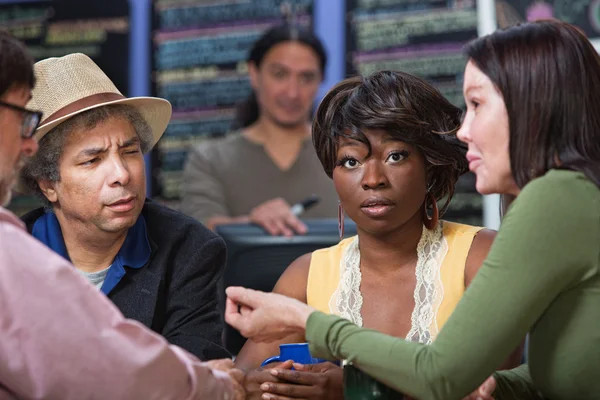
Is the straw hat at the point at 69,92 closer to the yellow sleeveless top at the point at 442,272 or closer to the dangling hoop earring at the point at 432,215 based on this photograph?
the yellow sleeveless top at the point at 442,272

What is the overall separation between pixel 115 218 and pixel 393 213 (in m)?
0.77

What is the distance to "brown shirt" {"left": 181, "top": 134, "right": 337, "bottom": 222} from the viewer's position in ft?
15.5

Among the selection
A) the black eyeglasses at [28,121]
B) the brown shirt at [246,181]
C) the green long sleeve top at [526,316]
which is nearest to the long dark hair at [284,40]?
the brown shirt at [246,181]

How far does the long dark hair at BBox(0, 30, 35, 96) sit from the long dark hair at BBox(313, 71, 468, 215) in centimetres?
84

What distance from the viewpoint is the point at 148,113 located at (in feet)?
8.48

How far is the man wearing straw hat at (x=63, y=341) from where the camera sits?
1516 millimetres

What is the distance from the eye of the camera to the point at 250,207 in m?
4.74

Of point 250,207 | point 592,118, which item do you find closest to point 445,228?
point 592,118

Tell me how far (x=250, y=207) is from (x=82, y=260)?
7.34 ft

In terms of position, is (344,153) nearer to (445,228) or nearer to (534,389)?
(445,228)

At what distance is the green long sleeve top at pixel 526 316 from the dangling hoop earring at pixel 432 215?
64 centimetres

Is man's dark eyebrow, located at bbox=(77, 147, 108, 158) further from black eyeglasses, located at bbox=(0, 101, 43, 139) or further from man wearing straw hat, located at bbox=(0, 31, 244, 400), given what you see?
man wearing straw hat, located at bbox=(0, 31, 244, 400)

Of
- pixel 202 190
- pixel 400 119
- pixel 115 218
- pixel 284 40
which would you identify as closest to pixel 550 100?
pixel 400 119

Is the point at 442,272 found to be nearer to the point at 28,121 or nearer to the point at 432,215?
the point at 432,215
